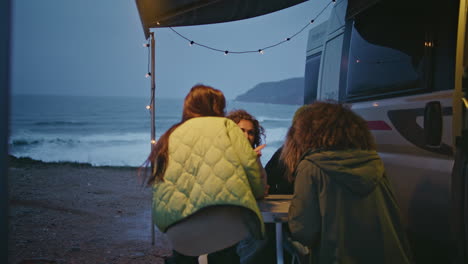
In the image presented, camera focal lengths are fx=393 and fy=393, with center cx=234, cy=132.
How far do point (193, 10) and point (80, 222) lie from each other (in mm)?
3726

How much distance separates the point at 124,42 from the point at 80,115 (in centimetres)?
6341

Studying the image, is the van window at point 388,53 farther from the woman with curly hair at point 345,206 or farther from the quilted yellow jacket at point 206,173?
the quilted yellow jacket at point 206,173

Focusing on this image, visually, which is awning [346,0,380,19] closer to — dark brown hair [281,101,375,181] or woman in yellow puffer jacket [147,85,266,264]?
dark brown hair [281,101,375,181]

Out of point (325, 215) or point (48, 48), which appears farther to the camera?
point (48, 48)

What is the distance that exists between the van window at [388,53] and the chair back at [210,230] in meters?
1.53

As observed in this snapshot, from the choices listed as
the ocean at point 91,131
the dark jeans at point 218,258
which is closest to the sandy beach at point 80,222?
the dark jeans at point 218,258

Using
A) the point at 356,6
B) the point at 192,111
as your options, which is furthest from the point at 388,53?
the point at 192,111

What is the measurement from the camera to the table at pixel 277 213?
2121 mm

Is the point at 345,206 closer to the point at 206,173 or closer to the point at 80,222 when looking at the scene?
the point at 206,173

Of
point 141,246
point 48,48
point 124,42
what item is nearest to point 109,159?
point 141,246

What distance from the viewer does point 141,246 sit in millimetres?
4473

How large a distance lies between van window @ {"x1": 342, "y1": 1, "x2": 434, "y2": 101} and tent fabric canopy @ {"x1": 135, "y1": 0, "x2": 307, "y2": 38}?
113 centimetres

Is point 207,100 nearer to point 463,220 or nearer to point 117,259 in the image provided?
point 463,220

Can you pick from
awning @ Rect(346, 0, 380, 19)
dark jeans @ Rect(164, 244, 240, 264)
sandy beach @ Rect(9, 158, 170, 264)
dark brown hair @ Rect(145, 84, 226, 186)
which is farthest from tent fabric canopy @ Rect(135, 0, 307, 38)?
dark jeans @ Rect(164, 244, 240, 264)
